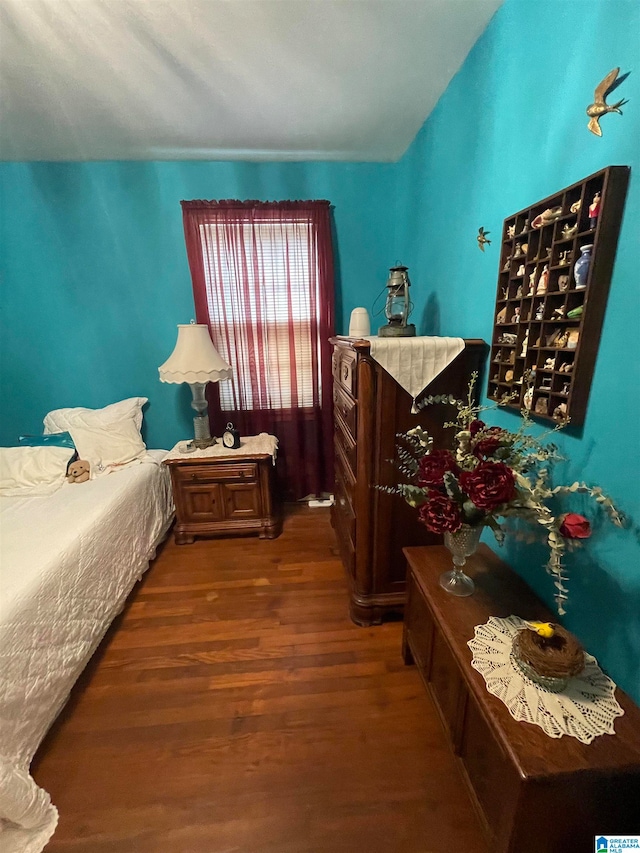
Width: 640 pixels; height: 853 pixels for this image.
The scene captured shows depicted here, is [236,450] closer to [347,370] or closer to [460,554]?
[347,370]

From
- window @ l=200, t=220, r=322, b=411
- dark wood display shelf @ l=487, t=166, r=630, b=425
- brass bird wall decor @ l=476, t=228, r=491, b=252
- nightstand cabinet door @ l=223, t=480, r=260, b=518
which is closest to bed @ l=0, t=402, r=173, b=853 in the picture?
nightstand cabinet door @ l=223, t=480, r=260, b=518

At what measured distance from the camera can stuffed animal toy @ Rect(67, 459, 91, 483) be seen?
7.23ft

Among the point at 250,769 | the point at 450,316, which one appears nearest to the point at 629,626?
the point at 250,769

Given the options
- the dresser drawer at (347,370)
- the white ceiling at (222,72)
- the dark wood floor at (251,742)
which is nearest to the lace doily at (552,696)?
the dark wood floor at (251,742)

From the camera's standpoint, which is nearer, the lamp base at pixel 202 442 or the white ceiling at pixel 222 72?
the white ceiling at pixel 222 72

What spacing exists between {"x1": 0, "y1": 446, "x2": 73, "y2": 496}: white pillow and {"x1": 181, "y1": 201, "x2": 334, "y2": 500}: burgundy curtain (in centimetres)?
99

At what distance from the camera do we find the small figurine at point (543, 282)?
103 centimetres

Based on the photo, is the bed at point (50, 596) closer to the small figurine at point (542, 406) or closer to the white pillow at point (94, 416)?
the white pillow at point (94, 416)

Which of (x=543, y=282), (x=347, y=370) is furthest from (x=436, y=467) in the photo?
(x=347, y=370)

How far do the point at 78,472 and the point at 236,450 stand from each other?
981mm

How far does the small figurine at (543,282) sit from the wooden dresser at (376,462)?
1.16 ft

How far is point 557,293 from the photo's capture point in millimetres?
977

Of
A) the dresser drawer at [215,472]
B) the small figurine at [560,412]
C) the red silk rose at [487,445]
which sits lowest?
the dresser drawer at [215,472]

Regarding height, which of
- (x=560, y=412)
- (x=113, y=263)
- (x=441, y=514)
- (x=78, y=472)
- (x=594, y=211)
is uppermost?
(x=113, y=263)
